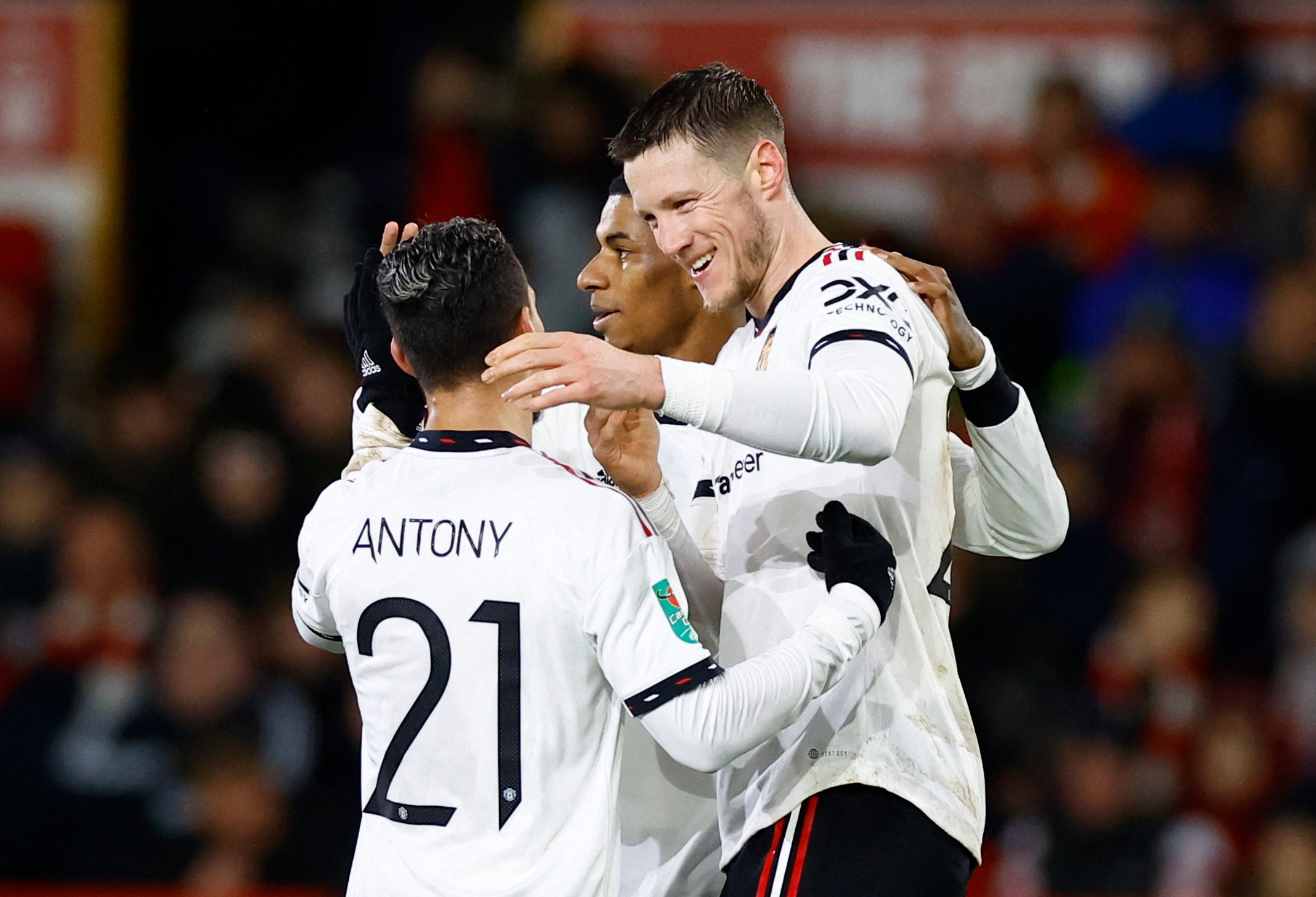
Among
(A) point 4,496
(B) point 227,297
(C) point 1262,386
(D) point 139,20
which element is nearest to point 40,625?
(A) point 4,496

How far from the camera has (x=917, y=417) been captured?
363cm

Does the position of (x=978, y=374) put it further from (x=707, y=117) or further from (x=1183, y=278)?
(x=1183, y=278)

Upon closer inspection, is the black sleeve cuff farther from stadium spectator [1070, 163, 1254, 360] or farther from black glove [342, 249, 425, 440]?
stadium spectator [1070, 163, 1254, 360]

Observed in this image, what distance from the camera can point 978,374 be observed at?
3.83 meters

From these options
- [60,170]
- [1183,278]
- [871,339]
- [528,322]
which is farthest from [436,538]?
[60,170]

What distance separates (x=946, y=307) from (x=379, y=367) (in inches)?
45.5

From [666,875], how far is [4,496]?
18.4 feet

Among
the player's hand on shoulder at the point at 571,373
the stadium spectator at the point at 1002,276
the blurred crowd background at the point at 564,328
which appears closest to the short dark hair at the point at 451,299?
the player's hand on shoulder at the point at 571,373

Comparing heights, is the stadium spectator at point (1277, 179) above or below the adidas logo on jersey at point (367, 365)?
above

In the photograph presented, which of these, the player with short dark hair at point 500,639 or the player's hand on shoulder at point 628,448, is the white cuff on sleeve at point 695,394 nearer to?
the player with short dark hair at point 500,639

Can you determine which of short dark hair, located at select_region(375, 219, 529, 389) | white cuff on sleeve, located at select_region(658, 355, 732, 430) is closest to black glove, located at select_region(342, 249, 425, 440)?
→ short dark hair, located at select_region(375, 219, 529, 389)

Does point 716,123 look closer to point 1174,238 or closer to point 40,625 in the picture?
point 1174,238

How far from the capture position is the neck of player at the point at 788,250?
3.77 meters

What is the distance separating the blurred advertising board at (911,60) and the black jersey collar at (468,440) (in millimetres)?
5828
